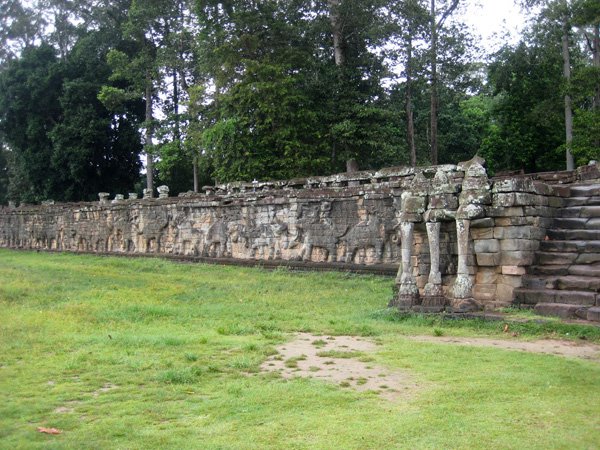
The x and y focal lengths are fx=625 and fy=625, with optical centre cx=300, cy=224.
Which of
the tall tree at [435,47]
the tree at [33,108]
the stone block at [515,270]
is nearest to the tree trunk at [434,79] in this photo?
the tall tree at [435,47]

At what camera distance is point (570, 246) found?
29.7ft

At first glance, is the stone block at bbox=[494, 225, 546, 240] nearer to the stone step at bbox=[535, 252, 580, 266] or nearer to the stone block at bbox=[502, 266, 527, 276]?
the stone step at bbox=[535, 252, 580, 266]

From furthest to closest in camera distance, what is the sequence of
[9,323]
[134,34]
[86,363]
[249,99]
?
1. [134,34]
2. [249,99]
3. [9,323]
4. [86,363]

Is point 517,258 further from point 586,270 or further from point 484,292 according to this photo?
point 586,270

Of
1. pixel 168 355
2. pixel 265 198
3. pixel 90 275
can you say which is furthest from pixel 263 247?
pixel 168 355

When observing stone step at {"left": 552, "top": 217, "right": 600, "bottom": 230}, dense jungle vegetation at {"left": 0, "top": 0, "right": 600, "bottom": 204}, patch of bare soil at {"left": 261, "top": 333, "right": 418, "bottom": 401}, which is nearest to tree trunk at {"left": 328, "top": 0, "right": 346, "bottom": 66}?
dense jungle vegetation at {"left": 0, "top": 0, "right": 600, "bottom": 204}

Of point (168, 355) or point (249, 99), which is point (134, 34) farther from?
point (168, 355)

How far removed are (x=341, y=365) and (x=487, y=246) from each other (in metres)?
3.71

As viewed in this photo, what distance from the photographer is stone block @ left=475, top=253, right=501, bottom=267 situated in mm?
8984

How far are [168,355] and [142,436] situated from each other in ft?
8.61

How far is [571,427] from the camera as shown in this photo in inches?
170

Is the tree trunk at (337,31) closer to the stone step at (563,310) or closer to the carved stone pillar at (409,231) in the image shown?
the carved stone pillar at (409,231)

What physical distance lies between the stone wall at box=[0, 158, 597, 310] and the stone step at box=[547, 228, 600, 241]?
0.59 feet

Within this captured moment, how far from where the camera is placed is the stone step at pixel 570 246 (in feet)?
28.9
